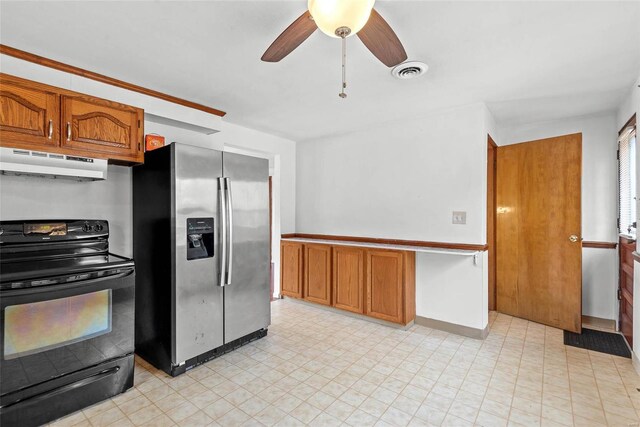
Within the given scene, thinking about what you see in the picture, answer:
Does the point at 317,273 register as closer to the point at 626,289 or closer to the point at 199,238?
the point at 199,238

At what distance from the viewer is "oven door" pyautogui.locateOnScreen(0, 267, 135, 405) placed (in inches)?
70.7

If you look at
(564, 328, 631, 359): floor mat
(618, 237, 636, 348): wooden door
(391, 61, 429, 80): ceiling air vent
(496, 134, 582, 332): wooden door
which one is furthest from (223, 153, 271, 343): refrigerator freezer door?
(618, 237, 636, 348): wooden door

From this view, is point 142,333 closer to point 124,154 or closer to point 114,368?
point 114,368

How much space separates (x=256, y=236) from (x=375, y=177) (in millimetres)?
1801

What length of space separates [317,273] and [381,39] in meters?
3.04

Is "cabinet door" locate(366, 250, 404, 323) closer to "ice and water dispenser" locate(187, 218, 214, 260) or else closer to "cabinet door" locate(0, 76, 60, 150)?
"ice and water dispenser" locate(187, 218, 214, 260)

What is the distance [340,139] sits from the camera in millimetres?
4375

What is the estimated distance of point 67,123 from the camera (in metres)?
2.28

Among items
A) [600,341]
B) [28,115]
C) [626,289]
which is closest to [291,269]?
[28,115]

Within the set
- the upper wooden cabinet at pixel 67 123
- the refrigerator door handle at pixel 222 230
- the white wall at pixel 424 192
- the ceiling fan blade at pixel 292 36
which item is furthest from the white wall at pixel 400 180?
the upper wooden cabinet at pixel 67 123

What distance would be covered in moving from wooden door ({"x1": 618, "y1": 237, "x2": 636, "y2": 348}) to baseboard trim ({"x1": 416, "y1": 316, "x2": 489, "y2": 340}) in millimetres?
1203

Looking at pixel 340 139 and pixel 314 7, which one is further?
pixel 340 139

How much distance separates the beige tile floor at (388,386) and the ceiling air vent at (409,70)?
239 centimetres

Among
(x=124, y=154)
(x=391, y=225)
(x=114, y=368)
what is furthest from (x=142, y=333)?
(x=391, y=225)
